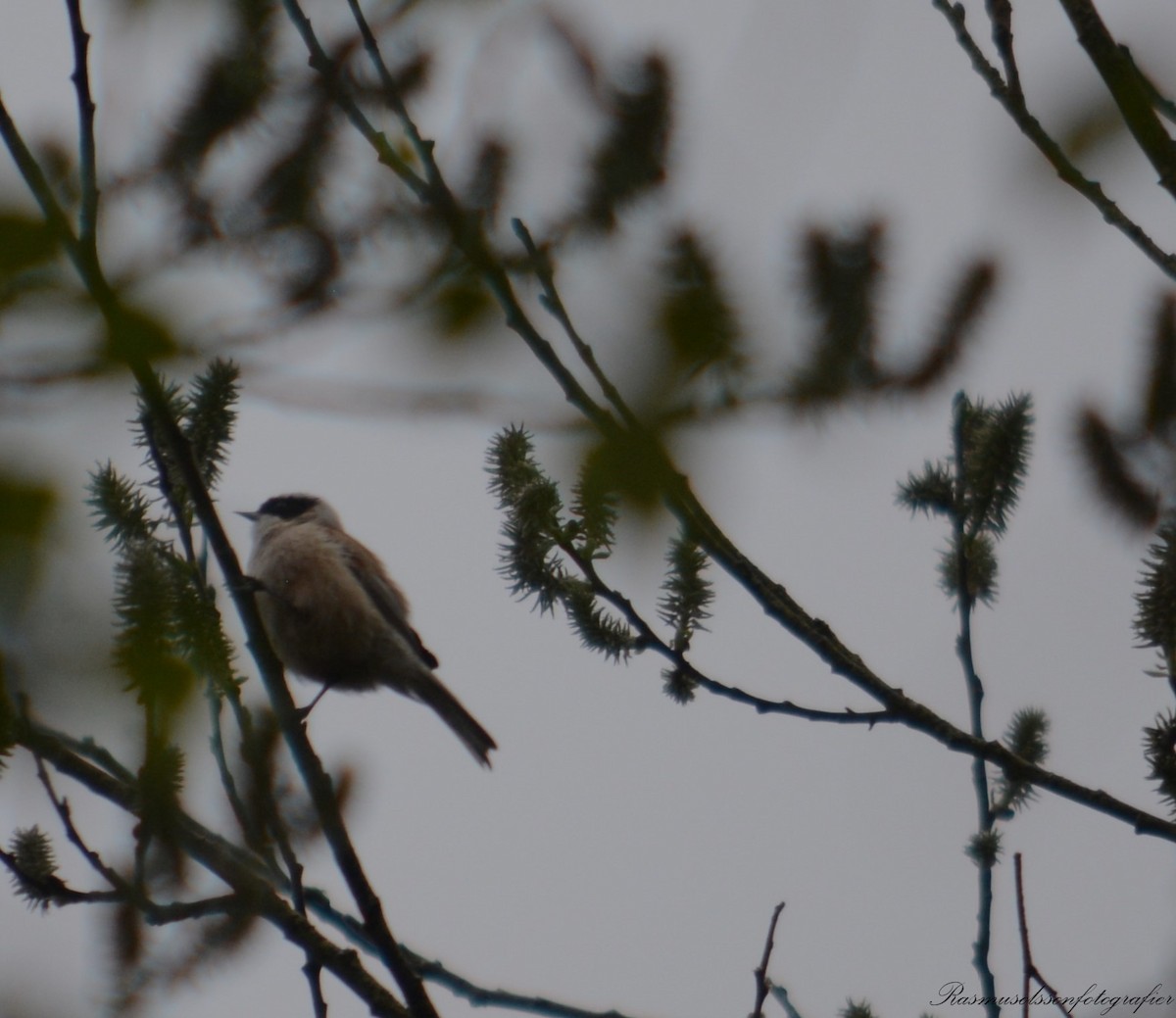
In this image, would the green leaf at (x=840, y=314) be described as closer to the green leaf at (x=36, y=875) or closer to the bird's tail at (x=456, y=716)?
the green leaf at (x=36, y=875)

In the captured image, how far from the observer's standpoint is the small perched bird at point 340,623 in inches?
233

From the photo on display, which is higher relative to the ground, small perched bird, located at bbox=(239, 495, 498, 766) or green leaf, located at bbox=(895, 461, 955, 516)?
small perched bird, located at bbox=(239, 495, 498, 766)

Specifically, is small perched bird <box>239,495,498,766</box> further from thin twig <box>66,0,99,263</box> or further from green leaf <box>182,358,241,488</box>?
thin twig <box>66,0,99,263</box>

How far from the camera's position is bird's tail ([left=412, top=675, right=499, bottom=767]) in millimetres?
6066

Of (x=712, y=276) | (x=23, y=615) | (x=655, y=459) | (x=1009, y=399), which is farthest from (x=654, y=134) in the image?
(x=1009, y=399)

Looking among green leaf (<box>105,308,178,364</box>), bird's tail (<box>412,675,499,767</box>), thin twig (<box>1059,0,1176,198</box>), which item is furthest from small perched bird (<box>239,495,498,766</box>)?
green leaf (<box>105,308,178,364</box>)

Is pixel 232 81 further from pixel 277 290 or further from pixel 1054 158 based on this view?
pixel 1054 158

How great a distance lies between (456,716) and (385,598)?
654mm

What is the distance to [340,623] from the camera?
19.5ft

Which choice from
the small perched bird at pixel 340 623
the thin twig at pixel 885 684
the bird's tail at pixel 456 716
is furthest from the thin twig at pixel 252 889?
the bird's tail at pixel 456 716

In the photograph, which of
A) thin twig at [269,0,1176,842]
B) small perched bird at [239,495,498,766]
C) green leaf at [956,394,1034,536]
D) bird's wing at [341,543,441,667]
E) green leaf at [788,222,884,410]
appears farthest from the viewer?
bird's wing at [341,543,441,667]

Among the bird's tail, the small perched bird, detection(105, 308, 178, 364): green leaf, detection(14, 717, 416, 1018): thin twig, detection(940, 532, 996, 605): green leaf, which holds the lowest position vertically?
detection(105, 308, 178, 364): green leaf

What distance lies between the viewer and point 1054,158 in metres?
1.79

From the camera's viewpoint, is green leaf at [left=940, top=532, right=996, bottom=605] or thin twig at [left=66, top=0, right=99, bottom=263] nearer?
→ thin twig at [left=66, top=0, right=99, bottom=263]
